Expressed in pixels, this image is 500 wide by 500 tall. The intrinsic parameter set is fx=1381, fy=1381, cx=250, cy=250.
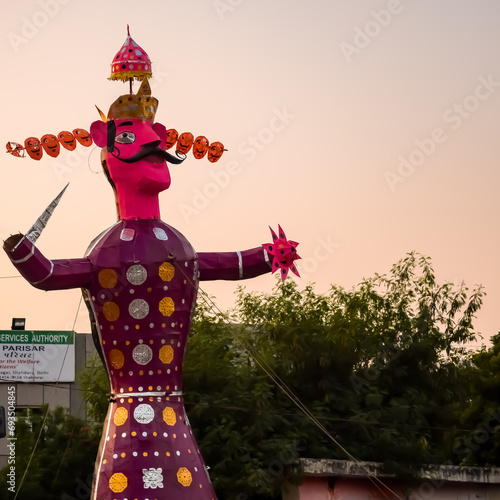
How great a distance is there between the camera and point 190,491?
15.7 m

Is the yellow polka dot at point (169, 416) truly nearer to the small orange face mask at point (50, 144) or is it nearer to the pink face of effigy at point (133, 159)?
the pink face of effigy at point (133, 159)

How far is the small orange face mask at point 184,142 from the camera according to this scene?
57.3ft

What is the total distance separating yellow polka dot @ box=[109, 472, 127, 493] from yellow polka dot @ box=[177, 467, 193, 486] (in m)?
0.61

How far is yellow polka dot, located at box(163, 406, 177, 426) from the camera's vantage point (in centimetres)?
1588

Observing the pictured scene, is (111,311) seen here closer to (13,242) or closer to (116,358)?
(116,358)

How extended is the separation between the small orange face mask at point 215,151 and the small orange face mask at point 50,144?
1982 mm

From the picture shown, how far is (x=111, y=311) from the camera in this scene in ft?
52.3

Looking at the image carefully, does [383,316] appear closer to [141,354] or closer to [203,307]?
[203,307]

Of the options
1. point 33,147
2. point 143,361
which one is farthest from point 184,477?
point 33,147

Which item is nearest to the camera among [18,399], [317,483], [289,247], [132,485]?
[132,485]

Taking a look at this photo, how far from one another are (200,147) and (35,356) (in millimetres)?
16533

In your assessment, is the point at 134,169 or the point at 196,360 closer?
the point at 134,169

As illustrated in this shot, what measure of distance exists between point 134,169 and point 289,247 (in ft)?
6.87

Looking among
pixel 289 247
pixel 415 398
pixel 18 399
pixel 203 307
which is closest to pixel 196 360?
pixel 203 307
